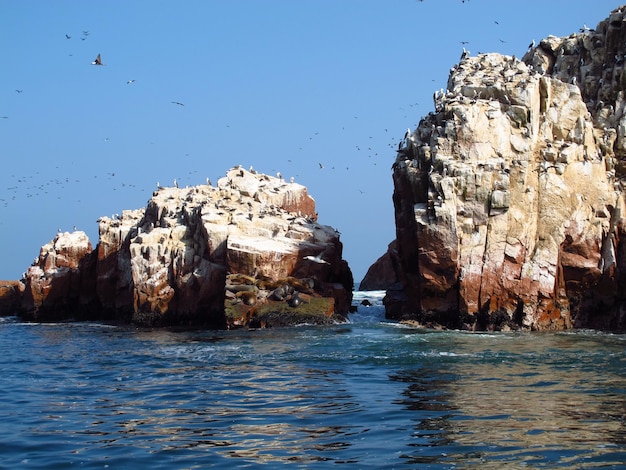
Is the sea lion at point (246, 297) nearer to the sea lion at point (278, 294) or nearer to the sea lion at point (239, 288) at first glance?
the sea lion at point (239, 288)

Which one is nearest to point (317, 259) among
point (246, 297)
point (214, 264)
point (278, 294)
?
point (278, 294)

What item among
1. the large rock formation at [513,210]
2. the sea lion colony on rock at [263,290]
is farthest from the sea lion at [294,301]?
the large rock formation at [513,210]

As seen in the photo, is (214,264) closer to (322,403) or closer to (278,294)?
(278,294)

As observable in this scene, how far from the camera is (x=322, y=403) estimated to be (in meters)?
21.2

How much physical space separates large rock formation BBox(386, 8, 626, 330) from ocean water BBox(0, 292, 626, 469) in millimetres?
5175

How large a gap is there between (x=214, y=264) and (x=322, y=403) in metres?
26.5

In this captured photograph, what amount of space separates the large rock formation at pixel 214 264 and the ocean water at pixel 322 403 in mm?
8354

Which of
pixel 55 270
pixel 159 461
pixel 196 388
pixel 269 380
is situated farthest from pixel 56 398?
→ pixel 55 270

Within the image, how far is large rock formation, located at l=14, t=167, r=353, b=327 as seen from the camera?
45.0 metres

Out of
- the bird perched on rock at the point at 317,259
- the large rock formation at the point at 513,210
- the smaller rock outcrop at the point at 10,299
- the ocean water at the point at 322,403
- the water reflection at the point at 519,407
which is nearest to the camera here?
the water reflection at the point at 519,407

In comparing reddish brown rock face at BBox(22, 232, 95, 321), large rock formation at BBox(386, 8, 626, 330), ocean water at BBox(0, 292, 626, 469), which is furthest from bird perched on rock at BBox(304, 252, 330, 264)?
reddish brown rock face at BBox(22, 232, 95, 321)

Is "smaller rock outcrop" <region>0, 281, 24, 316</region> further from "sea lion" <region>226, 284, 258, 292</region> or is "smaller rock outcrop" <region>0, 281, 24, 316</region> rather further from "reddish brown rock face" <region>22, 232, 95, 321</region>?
"sea lion" <region>226, 284, 258, 292</region>

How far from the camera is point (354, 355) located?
31047 millimetres

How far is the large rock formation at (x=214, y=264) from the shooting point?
45031mm
